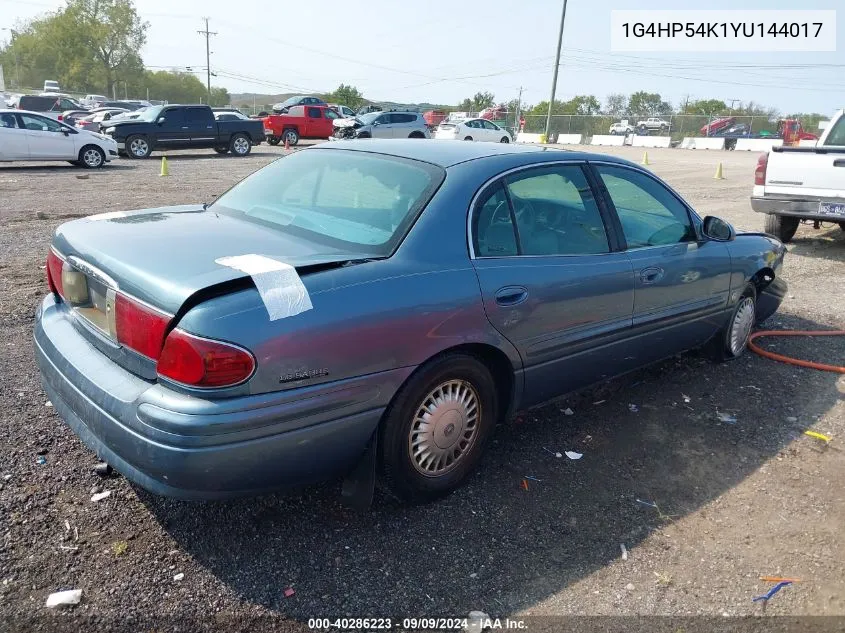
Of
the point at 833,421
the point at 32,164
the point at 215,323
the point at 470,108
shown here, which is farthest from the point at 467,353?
→ the point at 470,108

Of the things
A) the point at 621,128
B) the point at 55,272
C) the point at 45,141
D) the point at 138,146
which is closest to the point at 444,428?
the point at 55,272

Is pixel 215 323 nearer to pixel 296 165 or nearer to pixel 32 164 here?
pixel 296 165

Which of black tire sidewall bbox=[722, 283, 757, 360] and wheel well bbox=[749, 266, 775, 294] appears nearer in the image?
black tire sidewall bbox=[722, 283, 757, 360]

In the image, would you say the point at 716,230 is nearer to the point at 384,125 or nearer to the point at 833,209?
the point at 833,209

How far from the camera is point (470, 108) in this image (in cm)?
8775

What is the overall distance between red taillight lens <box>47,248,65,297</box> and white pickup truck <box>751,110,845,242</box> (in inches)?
333

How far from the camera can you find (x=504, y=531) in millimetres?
2938

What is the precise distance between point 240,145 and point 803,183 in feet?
64.1

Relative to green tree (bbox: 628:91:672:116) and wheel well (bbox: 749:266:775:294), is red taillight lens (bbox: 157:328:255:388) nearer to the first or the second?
wheel well (bbox: 749:266:775:294)

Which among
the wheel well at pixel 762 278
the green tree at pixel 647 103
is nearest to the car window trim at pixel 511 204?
the wheel well at pixel 762 278

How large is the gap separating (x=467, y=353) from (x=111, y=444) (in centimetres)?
151

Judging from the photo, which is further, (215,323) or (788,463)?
(788,463)

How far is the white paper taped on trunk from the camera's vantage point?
2.39 meters

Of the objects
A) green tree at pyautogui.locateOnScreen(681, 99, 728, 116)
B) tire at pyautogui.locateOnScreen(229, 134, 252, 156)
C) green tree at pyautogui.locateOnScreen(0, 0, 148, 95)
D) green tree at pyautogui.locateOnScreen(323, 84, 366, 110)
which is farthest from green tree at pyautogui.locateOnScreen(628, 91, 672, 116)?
green tree at pyautogui.locateOnScreen(0, 0, 148, 95)
